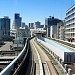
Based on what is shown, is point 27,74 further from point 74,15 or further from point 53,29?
point 53,29

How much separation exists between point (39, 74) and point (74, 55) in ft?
20.6

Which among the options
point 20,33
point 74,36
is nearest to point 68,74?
point 74,36

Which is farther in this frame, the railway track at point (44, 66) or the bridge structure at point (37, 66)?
the railway track at point (44, 66)

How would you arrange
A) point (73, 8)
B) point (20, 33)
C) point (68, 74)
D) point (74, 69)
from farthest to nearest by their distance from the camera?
1. point (20, 33)
2. point (73, 8)
3. point (74, 69)
4. point (68, 74)

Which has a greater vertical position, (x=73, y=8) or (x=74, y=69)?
(x=73, y=8)

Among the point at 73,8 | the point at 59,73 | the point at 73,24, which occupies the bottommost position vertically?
the point at 59,73

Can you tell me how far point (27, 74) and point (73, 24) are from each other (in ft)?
195

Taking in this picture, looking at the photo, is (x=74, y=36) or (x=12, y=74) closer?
(x=12, y=74)

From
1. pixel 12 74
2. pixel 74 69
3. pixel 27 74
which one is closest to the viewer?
pixel 12 74

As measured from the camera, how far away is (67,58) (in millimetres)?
22203

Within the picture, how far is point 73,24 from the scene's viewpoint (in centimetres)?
7525

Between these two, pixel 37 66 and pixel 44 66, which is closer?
pixel 37 66

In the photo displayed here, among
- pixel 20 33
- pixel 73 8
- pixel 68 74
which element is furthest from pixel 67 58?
pixel 20 33

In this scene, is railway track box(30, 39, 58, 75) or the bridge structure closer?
the bridge structure
